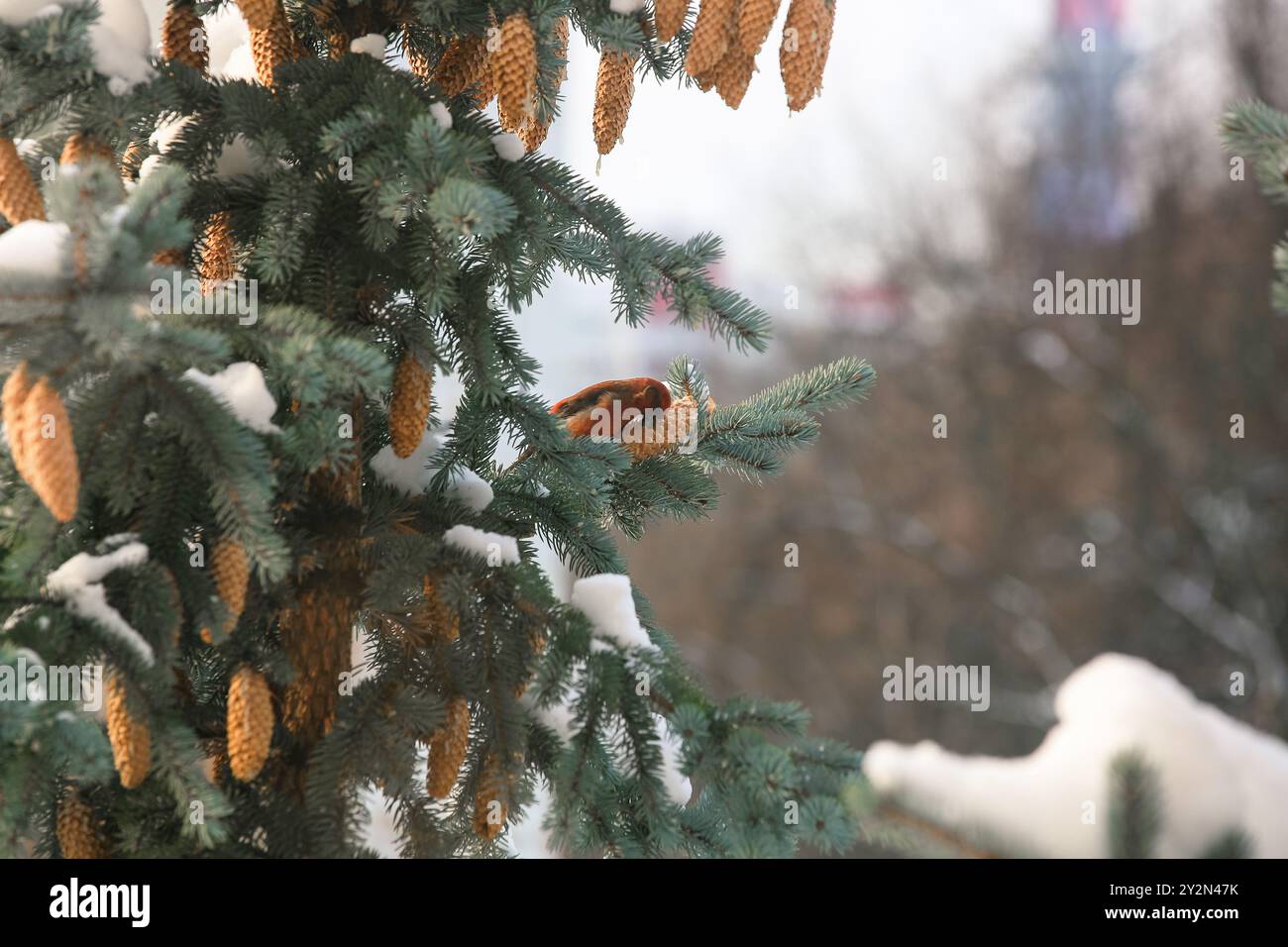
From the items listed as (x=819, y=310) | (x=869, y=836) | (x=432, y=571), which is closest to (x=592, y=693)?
(x=432, y=571)

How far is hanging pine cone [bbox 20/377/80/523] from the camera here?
499 millimetres

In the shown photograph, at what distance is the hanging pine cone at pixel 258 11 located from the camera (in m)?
0.65

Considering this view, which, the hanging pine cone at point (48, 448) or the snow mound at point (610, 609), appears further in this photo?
the snow mound at point (610, 609)

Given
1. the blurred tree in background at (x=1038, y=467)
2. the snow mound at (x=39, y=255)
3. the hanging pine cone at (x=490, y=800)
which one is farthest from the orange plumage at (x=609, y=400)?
the blurred tree in background at (x=1038, y=467)

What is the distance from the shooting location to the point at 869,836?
0.44 meters

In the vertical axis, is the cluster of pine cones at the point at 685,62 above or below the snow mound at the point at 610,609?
above

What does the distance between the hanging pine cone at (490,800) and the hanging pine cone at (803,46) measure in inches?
17.0

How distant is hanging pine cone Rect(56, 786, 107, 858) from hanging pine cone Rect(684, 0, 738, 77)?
0.53 metres

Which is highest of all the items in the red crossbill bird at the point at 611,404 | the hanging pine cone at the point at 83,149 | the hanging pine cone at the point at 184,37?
the hanging pine cone at the point at 184,37

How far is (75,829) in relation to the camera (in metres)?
0.61

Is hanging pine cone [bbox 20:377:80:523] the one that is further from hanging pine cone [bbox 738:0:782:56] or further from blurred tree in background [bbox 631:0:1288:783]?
blurred tree in background [bbox 631:0:1288:783]

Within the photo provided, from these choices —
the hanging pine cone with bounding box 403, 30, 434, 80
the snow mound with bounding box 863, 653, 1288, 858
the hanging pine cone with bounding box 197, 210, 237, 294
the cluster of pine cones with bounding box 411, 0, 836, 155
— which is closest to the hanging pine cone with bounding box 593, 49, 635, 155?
the cluster of pine cones with bounding box 411, 0, 836, 155

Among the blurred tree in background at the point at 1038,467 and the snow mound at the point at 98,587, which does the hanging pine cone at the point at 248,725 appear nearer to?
the snow mound at the point at 98,587
